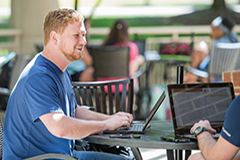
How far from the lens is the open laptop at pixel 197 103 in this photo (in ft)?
5.29

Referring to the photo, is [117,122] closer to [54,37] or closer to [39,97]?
[39,97]

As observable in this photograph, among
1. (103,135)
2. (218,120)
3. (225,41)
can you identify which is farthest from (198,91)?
(225,41)

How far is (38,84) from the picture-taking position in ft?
5.00

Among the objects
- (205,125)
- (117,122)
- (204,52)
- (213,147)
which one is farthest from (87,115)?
(204,52)

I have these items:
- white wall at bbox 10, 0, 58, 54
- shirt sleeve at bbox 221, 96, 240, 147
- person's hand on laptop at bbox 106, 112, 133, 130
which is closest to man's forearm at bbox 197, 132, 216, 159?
shirt sleeve at bbox 221, 96, 240, 147

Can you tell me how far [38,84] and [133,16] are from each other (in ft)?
35.2

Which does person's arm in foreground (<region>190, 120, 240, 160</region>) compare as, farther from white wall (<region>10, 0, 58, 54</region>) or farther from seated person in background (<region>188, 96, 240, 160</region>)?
white wall (<region>10, 0, 58, 54</region>)

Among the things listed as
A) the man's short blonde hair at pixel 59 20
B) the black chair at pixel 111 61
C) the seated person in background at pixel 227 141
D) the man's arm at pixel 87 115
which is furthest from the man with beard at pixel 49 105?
the black chair at pixel 111 61

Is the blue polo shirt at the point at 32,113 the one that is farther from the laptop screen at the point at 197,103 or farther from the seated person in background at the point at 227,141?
the seated person in background at the point at 227,141

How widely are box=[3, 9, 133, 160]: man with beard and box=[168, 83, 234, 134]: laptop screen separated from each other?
0.27 m

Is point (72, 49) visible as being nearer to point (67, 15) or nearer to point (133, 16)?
point (67, 15)

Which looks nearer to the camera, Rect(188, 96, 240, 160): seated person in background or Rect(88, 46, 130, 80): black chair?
Rect(188, 96, 240, 160): seated person in background

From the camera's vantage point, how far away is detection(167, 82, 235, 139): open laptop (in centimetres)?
161

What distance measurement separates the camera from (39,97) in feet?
4.94
